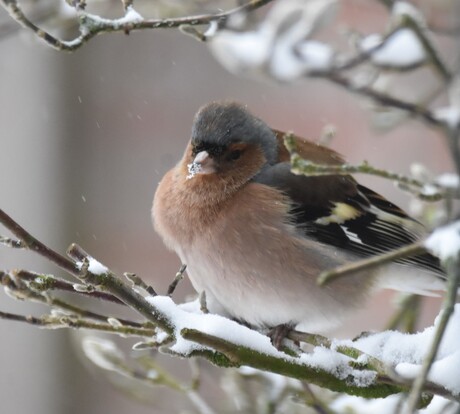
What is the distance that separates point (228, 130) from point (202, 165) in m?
0.12

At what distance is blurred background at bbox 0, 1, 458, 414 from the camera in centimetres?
421

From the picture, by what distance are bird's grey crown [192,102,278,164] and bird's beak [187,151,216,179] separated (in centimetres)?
2

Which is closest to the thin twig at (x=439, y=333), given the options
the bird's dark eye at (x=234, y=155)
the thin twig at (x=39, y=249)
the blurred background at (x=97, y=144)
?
the thin twig at (x=39, y=249)

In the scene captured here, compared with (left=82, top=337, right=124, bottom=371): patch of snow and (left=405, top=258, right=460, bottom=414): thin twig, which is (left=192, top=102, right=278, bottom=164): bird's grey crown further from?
(left=405, top=258, right=460, bottom=414): thin twig

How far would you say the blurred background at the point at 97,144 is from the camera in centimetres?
421

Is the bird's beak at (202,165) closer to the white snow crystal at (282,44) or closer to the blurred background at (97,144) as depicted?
the white snow crystal at (282,44)

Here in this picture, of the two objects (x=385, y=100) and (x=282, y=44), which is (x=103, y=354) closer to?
(x=385, y=100)

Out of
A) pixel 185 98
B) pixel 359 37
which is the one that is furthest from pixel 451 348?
pixel 185 98

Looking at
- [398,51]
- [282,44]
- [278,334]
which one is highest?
[282,44]

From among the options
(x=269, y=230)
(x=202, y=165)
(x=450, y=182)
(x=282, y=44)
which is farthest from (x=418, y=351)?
(x=282, y=44)

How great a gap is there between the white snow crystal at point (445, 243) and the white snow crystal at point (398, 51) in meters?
0.87

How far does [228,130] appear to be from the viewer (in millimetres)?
2168

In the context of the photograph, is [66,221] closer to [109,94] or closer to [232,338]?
[109,94]

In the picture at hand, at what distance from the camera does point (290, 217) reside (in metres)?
2.13
